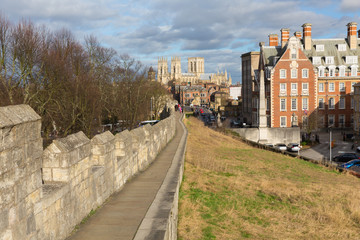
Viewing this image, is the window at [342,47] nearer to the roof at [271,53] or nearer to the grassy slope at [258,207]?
the roof at [271,53]

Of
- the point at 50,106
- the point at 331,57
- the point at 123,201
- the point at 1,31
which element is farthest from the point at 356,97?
the point at 123,201

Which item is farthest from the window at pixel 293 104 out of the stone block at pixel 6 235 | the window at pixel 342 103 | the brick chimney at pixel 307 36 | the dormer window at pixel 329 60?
the stone block at pixel 6 235

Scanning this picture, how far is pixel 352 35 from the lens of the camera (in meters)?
62.5

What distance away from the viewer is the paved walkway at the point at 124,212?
6.97 m

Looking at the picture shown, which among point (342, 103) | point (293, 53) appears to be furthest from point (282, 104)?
point (342, 103)

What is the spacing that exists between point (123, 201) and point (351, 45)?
63486 mm

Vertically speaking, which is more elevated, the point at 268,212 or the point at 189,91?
the point at 189,91

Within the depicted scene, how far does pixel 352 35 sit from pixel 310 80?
39.1 ft

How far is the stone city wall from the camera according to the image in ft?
15.2

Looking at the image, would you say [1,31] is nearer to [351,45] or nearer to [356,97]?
[356,97]

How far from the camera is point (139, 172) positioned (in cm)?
1370

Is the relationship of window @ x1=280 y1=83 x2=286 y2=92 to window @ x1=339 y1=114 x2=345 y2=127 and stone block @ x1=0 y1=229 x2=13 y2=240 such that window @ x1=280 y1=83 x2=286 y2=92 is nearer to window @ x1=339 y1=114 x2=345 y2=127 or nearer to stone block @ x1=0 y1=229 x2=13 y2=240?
window @ x1=339 y1=114 x2=345 y2=127

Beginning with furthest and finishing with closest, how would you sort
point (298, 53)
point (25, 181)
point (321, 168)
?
point (298, 53) → point (321, 168) → point (25, 181)

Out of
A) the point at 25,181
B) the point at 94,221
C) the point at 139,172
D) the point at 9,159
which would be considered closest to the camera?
the point at 9,159
